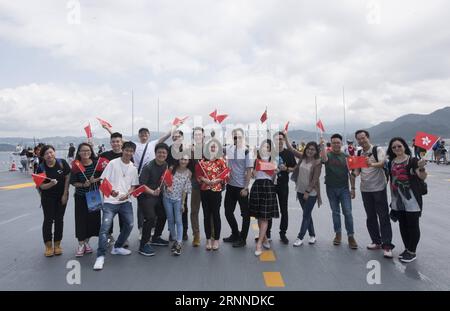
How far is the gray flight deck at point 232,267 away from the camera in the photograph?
356 centimetres

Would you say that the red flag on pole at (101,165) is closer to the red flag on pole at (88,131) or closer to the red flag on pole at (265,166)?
the red flag on pole at (88,131)

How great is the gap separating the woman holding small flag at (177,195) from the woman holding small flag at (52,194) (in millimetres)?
1549

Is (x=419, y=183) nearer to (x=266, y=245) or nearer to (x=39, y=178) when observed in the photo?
(x=266, y=245)

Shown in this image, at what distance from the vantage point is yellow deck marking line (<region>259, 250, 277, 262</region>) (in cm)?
439

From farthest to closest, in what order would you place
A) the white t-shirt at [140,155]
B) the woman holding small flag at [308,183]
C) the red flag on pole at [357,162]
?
the white t-shirt at [140,155] < the woman holding small flag at [308,183] < the red flag on pole at [357,162]

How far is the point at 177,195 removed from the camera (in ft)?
15.9

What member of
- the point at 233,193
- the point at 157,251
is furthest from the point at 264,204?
the point at 157,251

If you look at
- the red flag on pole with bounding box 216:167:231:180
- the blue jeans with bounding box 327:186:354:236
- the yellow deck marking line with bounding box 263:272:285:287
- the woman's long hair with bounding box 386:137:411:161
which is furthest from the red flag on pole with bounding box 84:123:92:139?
the woman's long hair with bounding box 386:137:411:161

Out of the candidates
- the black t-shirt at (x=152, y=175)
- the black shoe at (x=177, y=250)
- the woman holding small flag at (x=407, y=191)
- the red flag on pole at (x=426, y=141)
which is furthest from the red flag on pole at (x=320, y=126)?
the black shoe at (x=177, y=250)

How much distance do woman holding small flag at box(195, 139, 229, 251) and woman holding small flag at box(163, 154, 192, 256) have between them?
0.70 ft

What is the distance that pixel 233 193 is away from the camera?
5055mm

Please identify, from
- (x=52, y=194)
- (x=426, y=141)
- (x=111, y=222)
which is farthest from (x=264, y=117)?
(x=52, y=194)

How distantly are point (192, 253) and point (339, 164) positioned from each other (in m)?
2.76
